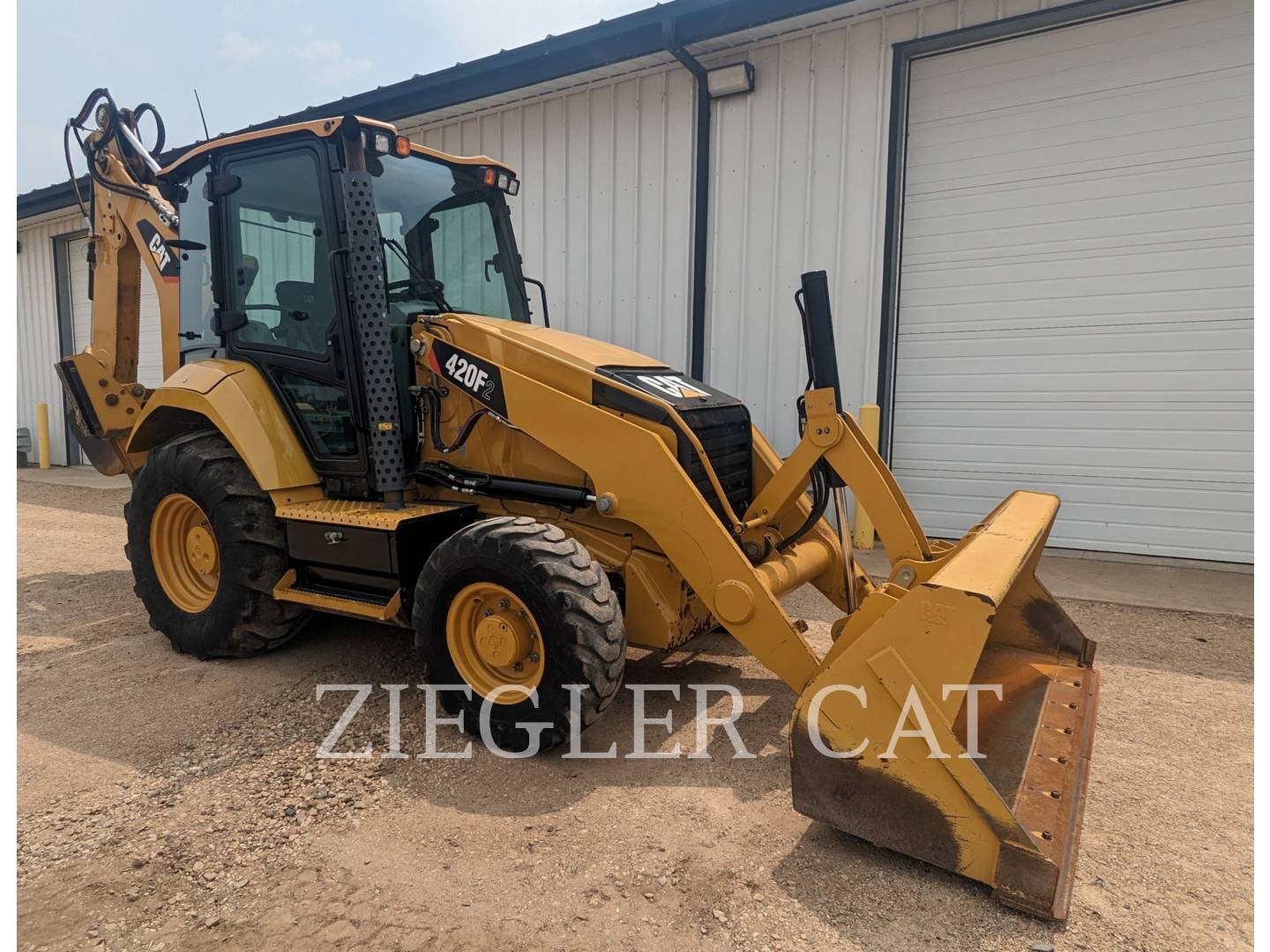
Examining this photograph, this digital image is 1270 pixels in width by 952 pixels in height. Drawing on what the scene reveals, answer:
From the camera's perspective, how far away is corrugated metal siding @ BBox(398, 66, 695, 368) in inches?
299

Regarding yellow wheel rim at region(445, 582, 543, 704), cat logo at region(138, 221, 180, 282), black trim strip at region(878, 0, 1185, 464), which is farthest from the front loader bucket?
cat logo at region(138, 221, 180, 282)

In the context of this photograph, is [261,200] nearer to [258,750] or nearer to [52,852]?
[258,750]

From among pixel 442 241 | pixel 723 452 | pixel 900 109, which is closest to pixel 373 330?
pixel 442 241

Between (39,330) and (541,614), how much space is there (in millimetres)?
15893

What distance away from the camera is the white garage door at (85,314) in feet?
42.2

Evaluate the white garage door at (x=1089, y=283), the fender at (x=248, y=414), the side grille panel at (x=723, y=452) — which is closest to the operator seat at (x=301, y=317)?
the fender at (x=248, y=414)

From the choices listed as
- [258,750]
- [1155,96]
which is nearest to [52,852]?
[258,750]

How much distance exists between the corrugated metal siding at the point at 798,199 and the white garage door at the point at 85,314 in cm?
998

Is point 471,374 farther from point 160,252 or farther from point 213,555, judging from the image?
point 160,252

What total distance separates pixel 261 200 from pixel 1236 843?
16.2 feet

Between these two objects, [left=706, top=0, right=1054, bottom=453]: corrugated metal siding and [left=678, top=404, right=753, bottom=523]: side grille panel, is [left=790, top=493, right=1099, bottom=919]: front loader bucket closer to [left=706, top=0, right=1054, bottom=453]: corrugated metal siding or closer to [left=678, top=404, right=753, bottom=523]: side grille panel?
[left=678, top=404, right=753, bottom=523]: side grille panel

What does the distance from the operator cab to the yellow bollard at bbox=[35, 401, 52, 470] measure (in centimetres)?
1257

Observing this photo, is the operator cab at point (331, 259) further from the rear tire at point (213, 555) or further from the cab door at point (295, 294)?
the rear tire at point (213, 555)

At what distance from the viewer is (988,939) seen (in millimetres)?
2131
